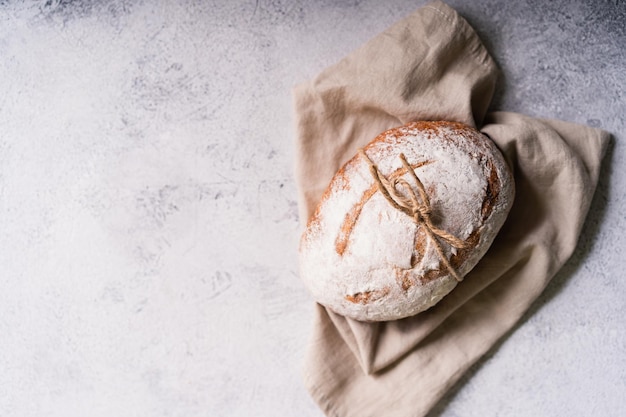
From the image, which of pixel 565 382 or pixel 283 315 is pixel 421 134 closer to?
pixel 283 315

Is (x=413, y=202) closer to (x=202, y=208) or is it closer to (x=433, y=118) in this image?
(x=433, y=118)

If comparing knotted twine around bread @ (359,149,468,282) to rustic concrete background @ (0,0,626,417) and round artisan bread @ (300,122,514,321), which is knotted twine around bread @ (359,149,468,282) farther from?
rustic concrete background @ (0,0,626,417)

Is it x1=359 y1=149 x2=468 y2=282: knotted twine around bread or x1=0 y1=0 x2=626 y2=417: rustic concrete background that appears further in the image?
x1=0 y1=0 x2=626 y2=417: rustic concrete background

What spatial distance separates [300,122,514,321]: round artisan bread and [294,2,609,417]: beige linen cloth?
0.11 meters

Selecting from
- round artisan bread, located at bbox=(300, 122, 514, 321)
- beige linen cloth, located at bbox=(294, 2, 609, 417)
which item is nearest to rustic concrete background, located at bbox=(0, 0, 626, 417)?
beige linen cloth, located at bbox=(294, 2, 609, 417)

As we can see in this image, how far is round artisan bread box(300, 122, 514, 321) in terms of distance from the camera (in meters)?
0.97

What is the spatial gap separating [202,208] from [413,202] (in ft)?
1.61

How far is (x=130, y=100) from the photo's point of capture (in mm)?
1221


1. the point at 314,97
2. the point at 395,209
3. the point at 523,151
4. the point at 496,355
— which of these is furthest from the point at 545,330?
the point at 314,97

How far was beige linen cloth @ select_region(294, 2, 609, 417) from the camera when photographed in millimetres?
1115

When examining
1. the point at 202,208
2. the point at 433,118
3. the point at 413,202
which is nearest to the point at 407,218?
the point at 413,202

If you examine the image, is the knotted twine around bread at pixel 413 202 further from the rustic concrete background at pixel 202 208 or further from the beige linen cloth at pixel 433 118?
the rustic concrete background at pixel 202 208

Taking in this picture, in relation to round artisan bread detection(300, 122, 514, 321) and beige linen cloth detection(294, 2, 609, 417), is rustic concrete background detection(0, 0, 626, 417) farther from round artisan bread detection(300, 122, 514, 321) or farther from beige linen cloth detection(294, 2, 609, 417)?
round artisan bread detection(300, 122, 514, 321)

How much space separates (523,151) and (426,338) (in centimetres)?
43
